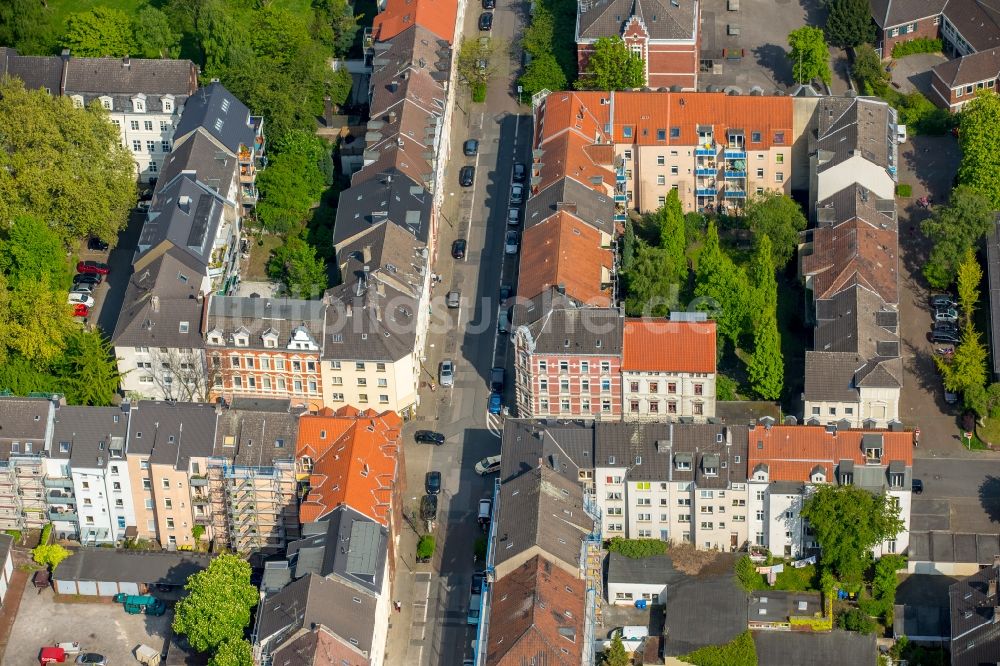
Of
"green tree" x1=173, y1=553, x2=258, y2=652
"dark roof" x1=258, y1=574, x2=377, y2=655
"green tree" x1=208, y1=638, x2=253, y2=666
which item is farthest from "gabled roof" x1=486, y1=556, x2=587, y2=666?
"green tree" x1=173, y1=553, x2=258, y2=652

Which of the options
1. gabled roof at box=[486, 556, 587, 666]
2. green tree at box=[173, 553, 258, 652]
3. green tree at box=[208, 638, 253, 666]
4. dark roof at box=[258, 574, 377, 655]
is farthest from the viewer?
green tree at box=[173, 553, 258, 652]

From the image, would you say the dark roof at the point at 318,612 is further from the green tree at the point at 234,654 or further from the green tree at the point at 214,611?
the green tree at the point at 214,611

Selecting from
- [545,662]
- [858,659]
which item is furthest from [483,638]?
[858,659]

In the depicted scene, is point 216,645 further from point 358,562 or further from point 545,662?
point 545,662

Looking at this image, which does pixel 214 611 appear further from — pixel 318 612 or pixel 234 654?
pixel 318 612

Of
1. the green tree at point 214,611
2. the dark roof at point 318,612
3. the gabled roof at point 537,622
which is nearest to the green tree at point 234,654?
the green tree at point 214,611

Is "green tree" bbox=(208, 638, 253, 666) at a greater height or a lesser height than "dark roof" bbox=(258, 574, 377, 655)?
lesser

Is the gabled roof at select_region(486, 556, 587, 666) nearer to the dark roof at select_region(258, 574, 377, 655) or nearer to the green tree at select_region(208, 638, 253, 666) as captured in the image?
the dark roof at select_region(258, 574, 377, 655)
